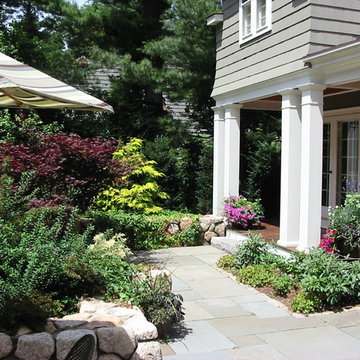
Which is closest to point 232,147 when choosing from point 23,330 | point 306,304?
point 306,304

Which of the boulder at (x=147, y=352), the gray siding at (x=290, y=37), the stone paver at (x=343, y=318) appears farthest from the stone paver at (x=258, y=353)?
the gray siding at (x=290, y=37)

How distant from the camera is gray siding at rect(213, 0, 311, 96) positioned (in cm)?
725

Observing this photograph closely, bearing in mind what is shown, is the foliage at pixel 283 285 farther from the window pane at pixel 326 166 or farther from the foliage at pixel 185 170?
the foliage at pixel 185 170

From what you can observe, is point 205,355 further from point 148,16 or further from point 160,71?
point 148,16

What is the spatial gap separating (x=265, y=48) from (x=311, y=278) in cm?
451

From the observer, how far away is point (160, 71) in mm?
12492

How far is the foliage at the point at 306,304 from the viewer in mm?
5422

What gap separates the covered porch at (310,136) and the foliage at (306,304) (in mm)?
1693

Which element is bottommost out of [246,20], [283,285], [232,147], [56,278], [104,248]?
[283,285]

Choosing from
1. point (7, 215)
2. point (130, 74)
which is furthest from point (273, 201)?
point (7, 215)

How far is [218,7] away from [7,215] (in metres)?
9.34

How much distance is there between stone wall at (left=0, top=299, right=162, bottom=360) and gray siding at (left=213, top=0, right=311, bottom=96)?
16.1 ft

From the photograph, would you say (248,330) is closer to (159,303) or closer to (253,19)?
(159,303)

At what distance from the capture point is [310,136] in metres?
7.04
